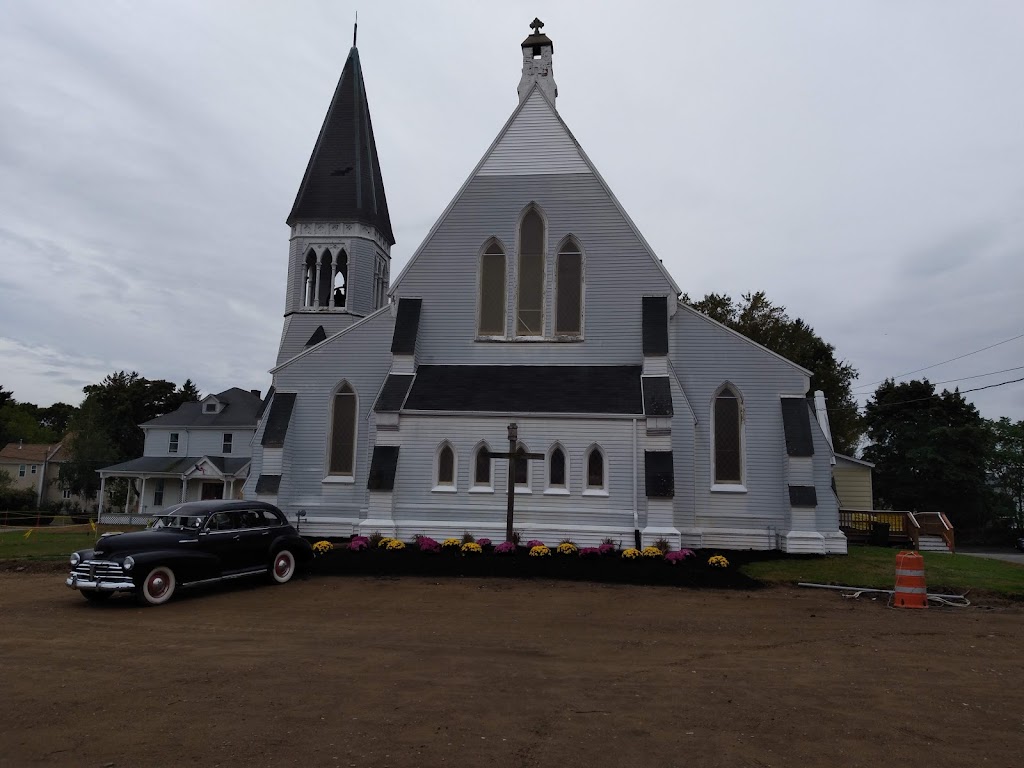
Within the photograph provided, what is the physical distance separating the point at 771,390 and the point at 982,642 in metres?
11.3

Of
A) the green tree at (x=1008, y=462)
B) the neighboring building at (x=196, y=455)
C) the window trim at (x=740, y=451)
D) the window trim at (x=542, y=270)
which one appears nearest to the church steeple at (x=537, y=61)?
the window trim at (x=542, y=270)

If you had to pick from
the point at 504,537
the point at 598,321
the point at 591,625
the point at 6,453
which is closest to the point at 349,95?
the point at 598,321

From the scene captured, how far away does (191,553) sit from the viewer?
43.4 ft

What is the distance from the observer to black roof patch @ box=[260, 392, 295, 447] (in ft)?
71.6

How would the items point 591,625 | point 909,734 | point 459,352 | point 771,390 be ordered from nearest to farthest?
point 909,734 → point 591,625 → point 771,390 → point 459,352

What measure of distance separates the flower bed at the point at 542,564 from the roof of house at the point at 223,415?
30.5 metres

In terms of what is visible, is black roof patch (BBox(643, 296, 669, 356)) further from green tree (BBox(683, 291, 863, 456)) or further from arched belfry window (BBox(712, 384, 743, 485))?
green tree (BBox(683, 291, 863, 456))

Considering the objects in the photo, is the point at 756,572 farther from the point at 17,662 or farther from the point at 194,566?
the point at 17,662

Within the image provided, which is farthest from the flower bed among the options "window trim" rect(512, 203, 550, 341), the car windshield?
"window trim" rect(512, 203, 550, 341)

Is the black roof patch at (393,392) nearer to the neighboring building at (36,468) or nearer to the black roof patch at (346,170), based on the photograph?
the black roof patch at (346,170)

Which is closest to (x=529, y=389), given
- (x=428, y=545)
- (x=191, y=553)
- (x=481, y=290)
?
(x=481, y=290)

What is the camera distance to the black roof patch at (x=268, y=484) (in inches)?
838

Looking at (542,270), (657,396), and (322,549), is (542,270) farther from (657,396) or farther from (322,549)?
(322,549)

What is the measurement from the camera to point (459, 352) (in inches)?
880
